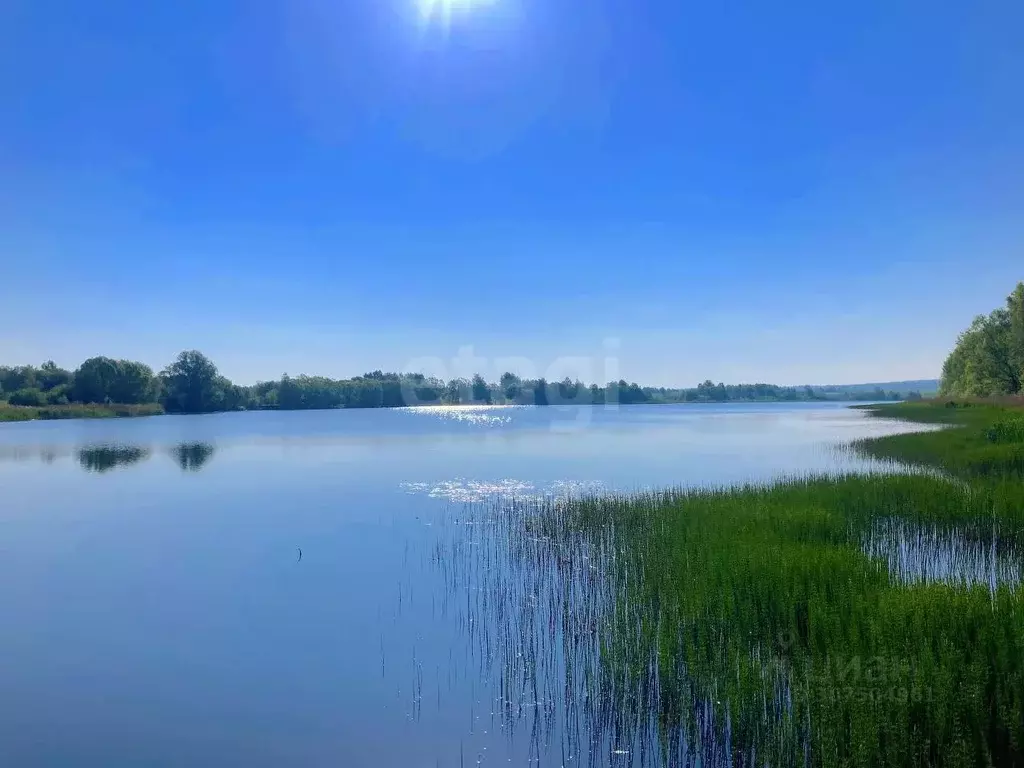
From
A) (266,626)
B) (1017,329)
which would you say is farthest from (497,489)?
(1017,329)

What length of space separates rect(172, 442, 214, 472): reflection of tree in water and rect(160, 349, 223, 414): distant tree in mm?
76998

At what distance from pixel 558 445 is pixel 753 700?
139 feet

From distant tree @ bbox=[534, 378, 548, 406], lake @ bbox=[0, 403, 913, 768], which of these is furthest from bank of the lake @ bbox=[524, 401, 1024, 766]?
distant tree @ bbox=[534, 378, 548, 406]

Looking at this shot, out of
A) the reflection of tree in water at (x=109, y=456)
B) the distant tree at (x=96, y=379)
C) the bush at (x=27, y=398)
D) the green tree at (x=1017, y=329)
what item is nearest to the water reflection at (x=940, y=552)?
the reflection of tree in water at (x=109, y=456)

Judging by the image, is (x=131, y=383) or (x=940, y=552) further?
(x=131, y=383)

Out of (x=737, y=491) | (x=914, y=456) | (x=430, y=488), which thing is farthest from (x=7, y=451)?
(x=914, y=456)

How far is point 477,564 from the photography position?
49.8 feet

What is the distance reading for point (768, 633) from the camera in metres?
8.65

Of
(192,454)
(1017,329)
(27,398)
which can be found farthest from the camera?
(27,398)

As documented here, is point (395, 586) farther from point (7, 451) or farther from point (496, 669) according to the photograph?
point (7, 451)

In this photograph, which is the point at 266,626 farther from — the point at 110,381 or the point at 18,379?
the point at 18,379

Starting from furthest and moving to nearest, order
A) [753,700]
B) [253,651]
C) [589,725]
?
[253,651]
[589,725]
[753,700]

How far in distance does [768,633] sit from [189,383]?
130 m

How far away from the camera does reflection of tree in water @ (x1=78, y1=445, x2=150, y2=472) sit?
36.8 metres
